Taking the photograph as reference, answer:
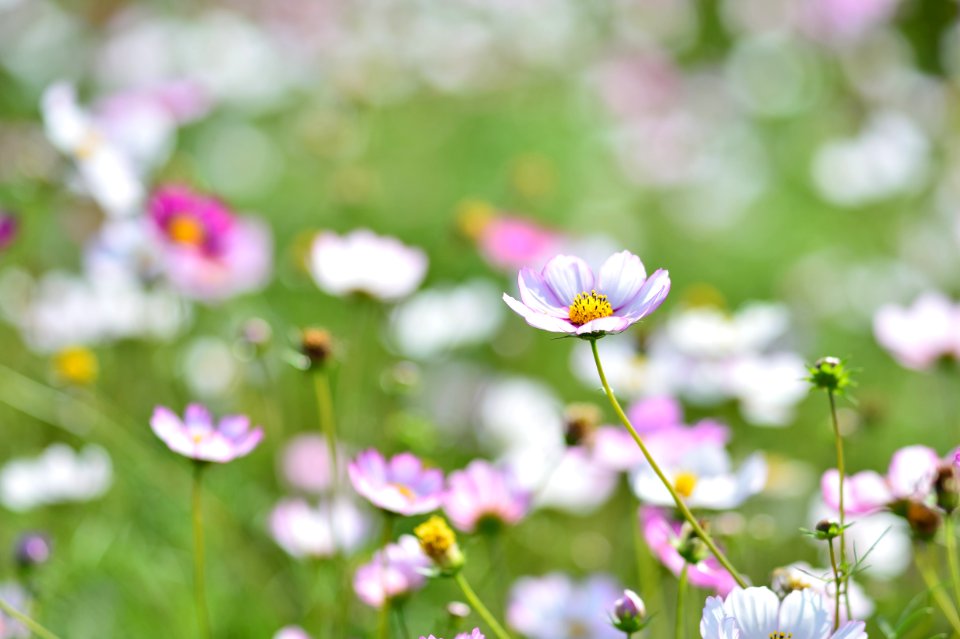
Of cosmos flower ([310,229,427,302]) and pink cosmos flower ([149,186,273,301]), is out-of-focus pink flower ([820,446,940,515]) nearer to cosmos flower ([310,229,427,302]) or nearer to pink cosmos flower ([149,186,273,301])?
cosmos flower ([310,229,427,302])

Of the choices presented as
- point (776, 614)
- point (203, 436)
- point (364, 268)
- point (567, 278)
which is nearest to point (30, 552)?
point (203, 436)

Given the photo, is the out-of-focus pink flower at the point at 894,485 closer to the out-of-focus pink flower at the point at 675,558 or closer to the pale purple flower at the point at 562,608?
the out-of-focus pink flower at the point at 675,558

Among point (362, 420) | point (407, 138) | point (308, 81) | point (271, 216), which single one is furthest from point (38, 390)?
point (308, 81)

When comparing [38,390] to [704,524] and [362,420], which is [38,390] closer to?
[362,420]

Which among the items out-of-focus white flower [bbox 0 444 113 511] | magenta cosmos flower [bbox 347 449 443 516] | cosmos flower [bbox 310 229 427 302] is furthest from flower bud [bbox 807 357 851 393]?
out-of-focus white flower [bbox 0 444 113 511]

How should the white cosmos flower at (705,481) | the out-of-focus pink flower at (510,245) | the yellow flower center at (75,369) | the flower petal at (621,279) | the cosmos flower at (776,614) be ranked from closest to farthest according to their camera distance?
the cosmos flower at (776,614)
the flower petal at (621,279)
the white cosmos flower at (705,481)
the yellow flower center at (75,369)
the out-of-focus pink flower at (510,245)

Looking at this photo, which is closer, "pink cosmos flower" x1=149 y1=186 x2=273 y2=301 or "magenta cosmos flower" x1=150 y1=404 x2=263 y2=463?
"magenta cosmos flower" x1=150 y1=404 x2=263 y2=463

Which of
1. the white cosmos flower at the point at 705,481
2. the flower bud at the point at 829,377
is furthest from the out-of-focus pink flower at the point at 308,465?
the flower bud at the point at 829,377
